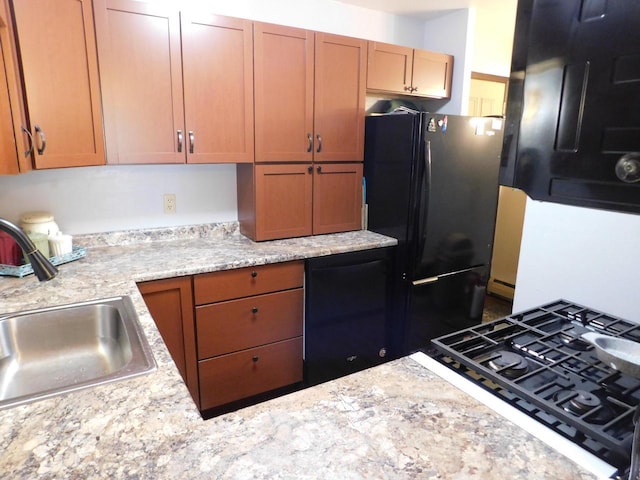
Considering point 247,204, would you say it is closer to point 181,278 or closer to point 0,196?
point 181,278

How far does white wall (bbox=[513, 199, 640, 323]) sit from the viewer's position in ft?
6.71

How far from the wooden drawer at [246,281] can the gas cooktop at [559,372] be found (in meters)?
1.27

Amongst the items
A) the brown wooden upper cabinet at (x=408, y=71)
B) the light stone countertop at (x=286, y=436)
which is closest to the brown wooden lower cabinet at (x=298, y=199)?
the brown wooden upper cabinet at (x=408, y=71)

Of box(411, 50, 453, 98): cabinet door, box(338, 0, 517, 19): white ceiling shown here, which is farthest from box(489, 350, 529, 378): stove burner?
box(338, 0, 517, 19): white ceiling

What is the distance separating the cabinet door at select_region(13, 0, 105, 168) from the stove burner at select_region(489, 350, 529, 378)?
1.92 m

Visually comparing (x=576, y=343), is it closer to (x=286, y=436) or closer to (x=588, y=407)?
(x=588, y=407)

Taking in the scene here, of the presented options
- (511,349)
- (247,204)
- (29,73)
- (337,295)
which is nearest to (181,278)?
(247,204)

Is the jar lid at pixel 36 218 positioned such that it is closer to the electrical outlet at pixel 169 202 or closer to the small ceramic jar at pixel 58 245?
the small ceramic jar at pixel 58 245

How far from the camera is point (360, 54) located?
8.36 ft

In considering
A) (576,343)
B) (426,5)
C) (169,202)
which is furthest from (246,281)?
(426,5)

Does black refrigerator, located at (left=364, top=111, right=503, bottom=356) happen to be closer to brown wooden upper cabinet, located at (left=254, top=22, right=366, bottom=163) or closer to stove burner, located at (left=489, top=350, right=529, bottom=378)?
brown wooden upper cabinet, located at (left=254, top=22, right=366, bottom=163)

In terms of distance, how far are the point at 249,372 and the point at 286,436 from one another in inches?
63.2

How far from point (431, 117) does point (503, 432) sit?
6.39 feet

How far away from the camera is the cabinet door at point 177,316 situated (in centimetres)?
194
